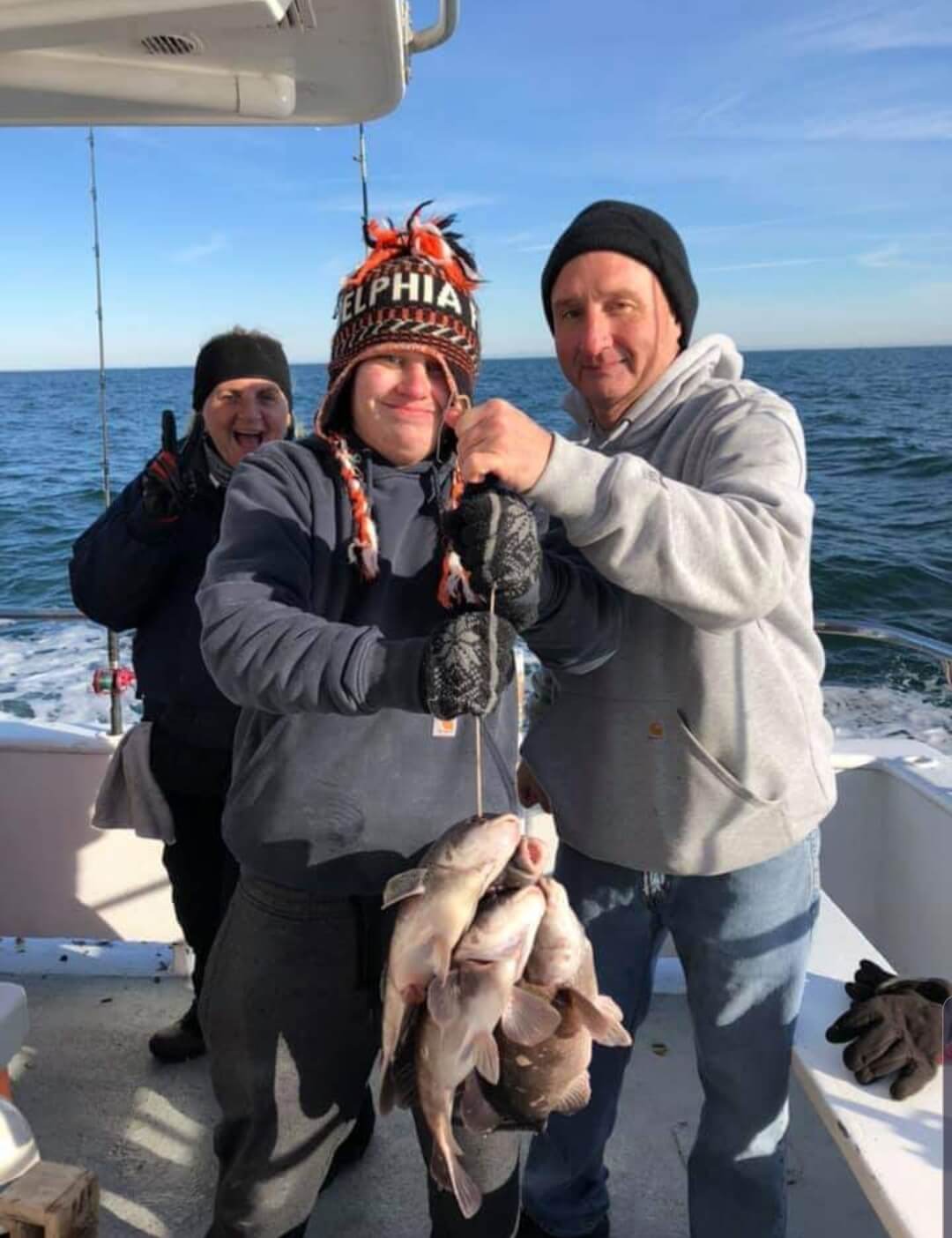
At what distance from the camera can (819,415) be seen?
36875 millimetres

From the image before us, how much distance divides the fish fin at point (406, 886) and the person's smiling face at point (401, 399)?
2.99 feet

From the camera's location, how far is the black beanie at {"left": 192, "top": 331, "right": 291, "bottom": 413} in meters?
3.30

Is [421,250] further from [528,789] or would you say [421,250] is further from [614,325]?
[528,789]

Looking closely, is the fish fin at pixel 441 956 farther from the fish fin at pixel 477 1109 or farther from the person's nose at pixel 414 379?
the person's nose at pixel 414 379

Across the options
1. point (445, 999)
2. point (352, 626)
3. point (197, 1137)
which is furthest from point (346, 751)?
point (197, 1137)

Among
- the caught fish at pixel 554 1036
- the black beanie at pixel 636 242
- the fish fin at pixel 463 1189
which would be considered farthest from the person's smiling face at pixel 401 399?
the fish fin at pixel 463 1189

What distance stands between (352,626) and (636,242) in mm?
1112

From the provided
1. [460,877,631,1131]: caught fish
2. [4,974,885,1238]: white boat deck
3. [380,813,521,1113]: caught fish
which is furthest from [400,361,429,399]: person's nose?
[4,974,885,1238]: white boat deck

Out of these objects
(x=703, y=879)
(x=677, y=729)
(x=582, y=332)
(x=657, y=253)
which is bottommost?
(x=703, y=879)

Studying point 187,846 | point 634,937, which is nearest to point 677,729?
point 634,937

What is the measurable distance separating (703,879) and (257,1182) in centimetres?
120

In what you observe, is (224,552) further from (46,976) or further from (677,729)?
(46,976)

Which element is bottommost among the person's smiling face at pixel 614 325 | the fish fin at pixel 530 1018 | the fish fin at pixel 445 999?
the fish fin at pixel 530 1018

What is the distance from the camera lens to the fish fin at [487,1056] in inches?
71.3
